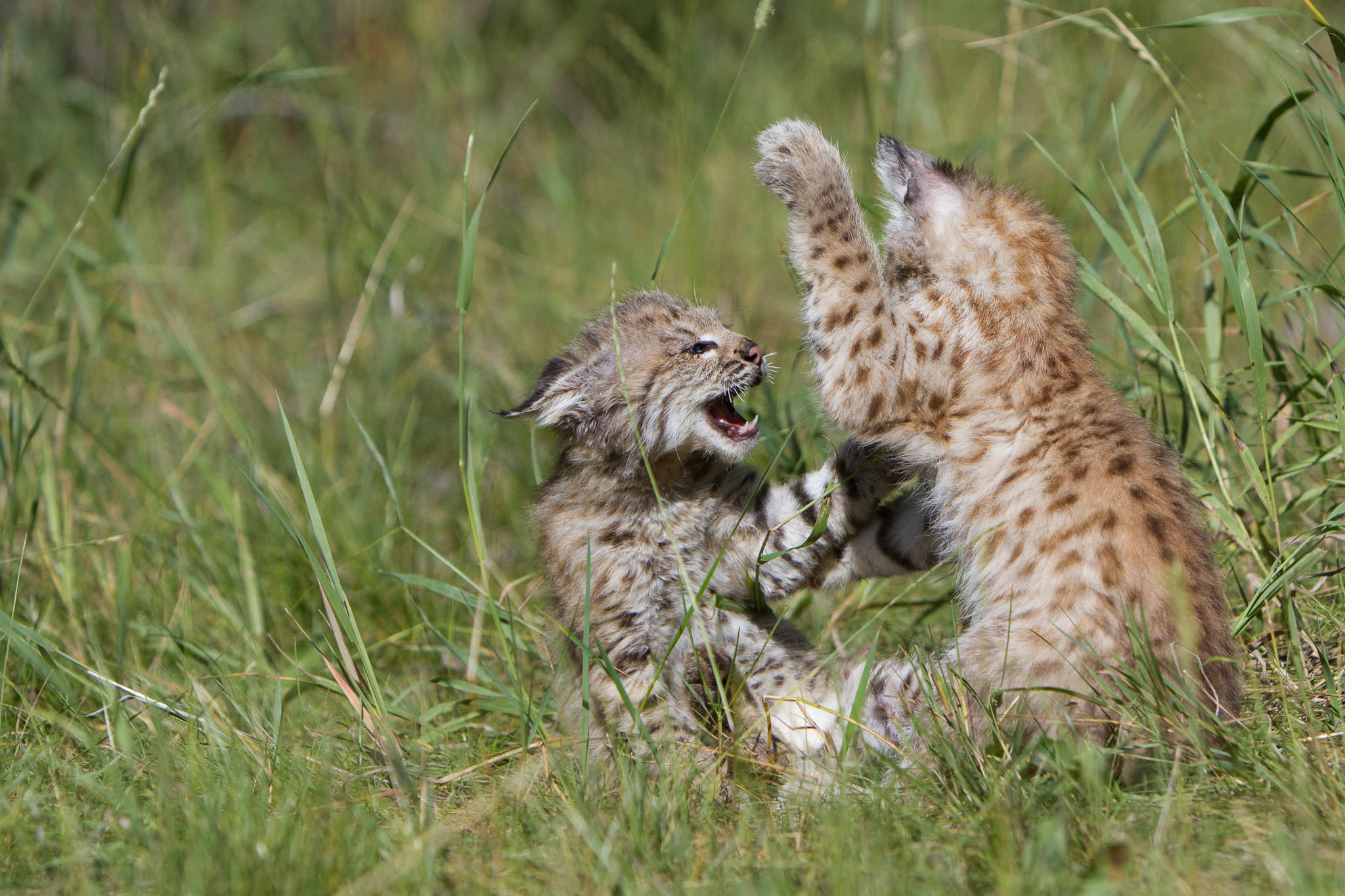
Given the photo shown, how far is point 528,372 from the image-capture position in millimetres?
5594

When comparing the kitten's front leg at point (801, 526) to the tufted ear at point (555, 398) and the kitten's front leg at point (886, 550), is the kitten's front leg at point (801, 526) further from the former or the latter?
the tufted ear at point (555, 398)

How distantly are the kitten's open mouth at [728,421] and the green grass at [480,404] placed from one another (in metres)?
0.30

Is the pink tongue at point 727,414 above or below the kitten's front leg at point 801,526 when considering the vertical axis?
above

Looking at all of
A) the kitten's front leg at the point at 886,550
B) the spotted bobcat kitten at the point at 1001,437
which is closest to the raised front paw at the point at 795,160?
the spotted bobcat kitten at the point at 1001,437

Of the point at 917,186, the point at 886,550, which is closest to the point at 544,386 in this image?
the point at 886,550

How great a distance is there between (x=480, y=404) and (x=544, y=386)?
1411 millimetres

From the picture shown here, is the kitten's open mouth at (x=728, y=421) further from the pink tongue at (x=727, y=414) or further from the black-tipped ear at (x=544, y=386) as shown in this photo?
the black-tipped ear at (x=544, y=386)

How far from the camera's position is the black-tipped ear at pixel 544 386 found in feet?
12.3

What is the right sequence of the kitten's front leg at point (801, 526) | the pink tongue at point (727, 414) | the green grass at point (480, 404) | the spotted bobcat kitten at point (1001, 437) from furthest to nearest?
the pink tongue at point (727, 414)
the kitten's front leg at point (801, 526)
the spotted bobcat kitten at point (1001, 437)
the green grass at point (480, 404)

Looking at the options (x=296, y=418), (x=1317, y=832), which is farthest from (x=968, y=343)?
(x=296, y=418)

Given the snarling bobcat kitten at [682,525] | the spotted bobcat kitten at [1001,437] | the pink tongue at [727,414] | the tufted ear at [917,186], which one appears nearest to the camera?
the spotted bobcat kitten at [1001,437]

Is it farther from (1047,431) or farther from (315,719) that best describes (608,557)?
(1047,431)

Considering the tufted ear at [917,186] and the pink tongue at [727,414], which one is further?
the pink tongue at [727,414]

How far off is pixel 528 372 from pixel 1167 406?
3.05 metres
